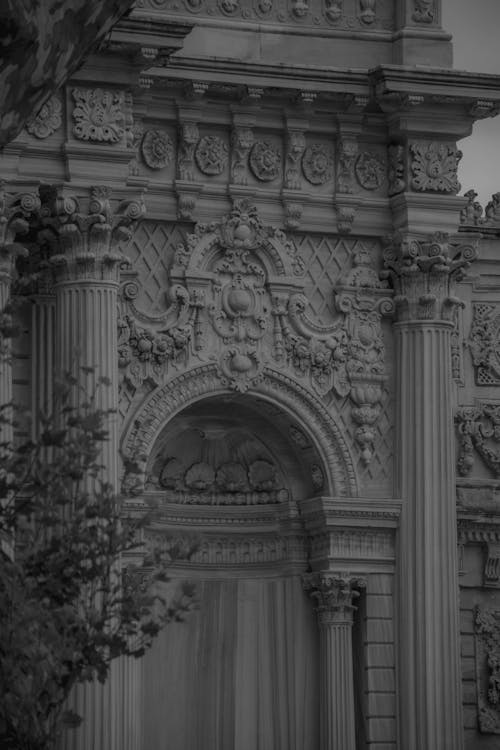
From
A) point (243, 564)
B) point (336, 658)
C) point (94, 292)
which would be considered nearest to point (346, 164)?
point (94, 292)

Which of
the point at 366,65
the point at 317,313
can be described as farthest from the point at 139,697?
the point at 366,65

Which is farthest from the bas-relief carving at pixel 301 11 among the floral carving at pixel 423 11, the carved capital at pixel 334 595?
the carved capital at pixel 334 595

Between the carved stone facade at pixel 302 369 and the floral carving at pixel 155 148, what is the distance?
0.02m

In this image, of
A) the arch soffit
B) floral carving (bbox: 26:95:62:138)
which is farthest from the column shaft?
floral carving (bbox: 26:95:62:138)

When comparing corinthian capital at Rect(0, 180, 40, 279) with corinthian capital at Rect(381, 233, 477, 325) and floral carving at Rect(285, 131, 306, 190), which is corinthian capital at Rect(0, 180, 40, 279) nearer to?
floral carving at Rect(285, 131, 306, 190)

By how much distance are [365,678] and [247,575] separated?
168 centimetres

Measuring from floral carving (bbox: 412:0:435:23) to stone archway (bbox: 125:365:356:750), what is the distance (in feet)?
13.5

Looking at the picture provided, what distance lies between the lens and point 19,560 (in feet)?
60.0

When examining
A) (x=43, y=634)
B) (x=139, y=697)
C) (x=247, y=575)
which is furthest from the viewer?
(x=247, y=575)

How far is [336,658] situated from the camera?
27219 millimetres

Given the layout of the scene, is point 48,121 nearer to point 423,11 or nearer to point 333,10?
point 333,10

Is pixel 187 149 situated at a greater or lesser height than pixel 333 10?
lesser

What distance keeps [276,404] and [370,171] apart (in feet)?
8.91

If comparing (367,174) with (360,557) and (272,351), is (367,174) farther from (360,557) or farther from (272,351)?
(360,557)
